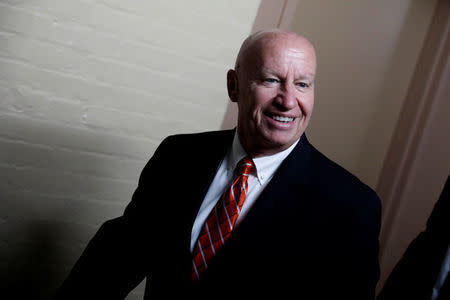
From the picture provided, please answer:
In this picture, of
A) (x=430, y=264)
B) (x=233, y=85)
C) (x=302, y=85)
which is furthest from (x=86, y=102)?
(x=430, y=264)

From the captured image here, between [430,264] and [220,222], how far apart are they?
589 mm

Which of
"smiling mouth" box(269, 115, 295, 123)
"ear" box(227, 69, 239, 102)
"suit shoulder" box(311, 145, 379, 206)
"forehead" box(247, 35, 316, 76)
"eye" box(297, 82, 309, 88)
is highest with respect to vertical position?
"forehead" box(247, 35, 316, 76)

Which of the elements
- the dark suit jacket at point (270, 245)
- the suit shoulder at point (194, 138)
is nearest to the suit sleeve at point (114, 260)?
the dark suit jacket at point (270, 245)

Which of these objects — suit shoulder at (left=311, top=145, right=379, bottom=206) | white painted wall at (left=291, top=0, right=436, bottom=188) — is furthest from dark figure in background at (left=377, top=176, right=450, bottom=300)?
white painted wall at (left=291, top=0, right=436, bottom=188)

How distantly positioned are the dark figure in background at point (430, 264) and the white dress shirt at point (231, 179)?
1.52ft

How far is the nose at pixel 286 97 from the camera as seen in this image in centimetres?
142

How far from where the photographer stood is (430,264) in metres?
1.20

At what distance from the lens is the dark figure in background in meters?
1.18

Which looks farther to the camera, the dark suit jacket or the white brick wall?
the white brick wall

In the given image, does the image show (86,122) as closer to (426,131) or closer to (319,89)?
(319,89)

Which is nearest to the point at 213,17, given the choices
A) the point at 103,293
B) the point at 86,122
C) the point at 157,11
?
the point at 157,11

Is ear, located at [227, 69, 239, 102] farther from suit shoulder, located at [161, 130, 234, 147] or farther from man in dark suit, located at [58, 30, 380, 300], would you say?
suit shoulder, located at [161, 130, 234, 147]

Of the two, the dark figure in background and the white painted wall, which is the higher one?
the white painted wall

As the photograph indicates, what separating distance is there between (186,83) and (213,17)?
31 cm
